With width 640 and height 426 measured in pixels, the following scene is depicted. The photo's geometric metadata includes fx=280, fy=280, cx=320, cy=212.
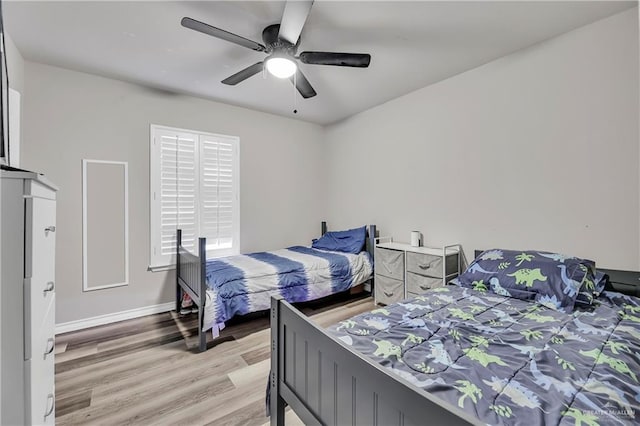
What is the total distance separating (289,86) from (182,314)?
9.54ft

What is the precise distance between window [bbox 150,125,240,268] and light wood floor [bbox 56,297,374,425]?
0.94 metres

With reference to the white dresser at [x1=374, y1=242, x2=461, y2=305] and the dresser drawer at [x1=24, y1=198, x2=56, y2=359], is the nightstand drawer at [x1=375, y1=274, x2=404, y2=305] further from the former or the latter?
the dresser drawer at [x1=24, y1=198, x2=56, y2=359]

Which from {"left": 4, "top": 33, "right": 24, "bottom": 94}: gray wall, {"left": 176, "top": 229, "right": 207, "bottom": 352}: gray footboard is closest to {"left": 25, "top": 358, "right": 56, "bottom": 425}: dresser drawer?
{"left": 176, "top": 229, "right": 207, "bottom": 352}: gray footboard

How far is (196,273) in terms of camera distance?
104 inches

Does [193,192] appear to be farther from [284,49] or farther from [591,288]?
[591,288]

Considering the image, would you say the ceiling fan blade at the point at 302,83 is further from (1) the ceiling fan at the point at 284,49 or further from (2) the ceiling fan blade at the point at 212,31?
(2) the ceiling fan blade at the point at 212,31

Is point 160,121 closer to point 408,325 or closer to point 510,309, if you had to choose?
point 408,325

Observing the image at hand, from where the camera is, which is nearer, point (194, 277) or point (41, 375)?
point (41, 375)

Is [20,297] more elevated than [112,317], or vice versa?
[20,297]

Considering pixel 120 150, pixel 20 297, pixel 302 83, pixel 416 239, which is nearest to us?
pixel 20 297

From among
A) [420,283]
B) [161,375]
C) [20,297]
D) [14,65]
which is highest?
[14,65]

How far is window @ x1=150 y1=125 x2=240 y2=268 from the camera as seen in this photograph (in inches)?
131

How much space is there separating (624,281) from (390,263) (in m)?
1.90

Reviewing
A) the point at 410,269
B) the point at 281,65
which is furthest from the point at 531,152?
the point at 281,65
